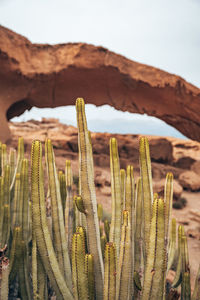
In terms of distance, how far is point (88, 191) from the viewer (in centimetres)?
156

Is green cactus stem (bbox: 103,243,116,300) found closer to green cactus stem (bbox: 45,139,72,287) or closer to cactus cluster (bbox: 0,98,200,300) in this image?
cactus cluster (bbox: 0,98,200,300)

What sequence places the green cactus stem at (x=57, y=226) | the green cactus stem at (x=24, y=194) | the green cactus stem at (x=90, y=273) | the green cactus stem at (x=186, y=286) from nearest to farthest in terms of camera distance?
the green cactus stem at (x=90, y=273) < the green cactus stem at (x=57, y=226) < the green cactus stem at (x=186, y=286) < the green cactus stem at (x=24, y=194)

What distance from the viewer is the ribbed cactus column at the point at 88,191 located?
5.10 feet

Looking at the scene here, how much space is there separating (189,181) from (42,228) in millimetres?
9212

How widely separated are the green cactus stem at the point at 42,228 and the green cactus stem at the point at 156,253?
1.61ft

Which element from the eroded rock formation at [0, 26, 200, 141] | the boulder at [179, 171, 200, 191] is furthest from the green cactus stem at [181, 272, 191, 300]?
the boulder at [179, 171, 200, 191]

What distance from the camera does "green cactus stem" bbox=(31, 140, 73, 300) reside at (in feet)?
4.99

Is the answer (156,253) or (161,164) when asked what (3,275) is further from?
(161,164)

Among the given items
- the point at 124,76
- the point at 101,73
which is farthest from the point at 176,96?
the point at 101,73

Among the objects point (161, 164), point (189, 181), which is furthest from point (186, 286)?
point (161, 164)

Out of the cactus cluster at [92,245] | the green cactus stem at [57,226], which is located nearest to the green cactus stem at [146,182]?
the cactus cluster at [92,245]

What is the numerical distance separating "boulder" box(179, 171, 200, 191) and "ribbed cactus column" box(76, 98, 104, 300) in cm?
891

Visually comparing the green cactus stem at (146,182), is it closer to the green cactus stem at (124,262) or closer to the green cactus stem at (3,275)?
the green cactus stem at (124,262)

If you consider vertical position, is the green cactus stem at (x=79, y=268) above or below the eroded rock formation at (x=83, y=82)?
below
